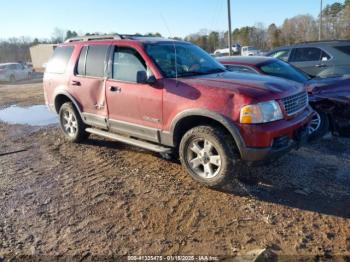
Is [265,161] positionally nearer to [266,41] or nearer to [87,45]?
[87,45]

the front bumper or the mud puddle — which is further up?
the front bumper

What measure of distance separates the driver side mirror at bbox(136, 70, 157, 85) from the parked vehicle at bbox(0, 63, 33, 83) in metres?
24.8

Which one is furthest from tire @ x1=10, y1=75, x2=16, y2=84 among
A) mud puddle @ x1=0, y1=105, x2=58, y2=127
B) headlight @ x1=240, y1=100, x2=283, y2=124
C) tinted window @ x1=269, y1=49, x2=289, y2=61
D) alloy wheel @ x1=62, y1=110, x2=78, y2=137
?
headlight @ x1=240, y1=100, x2=283, y2=124

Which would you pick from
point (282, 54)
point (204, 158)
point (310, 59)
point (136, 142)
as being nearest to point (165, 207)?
point (204, 158)

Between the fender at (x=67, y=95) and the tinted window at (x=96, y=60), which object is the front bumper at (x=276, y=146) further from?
the fender at (x=67, y=95)

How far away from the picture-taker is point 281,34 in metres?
57.2

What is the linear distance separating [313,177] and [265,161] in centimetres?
102

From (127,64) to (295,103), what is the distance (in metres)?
2.49

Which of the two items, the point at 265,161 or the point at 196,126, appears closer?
the point at 265,161

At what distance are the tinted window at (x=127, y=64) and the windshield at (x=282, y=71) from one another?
284cm

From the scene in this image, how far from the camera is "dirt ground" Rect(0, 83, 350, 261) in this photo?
3.37 meters

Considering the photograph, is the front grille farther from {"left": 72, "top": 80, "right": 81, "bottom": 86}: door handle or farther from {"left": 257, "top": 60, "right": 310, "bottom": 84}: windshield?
{"left": 72, "top": 80, "right": 81, "bottom": 86}: door handle

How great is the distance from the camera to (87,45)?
20.2 ft

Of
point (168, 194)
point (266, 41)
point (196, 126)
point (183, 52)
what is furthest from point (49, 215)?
point (266, 41)
